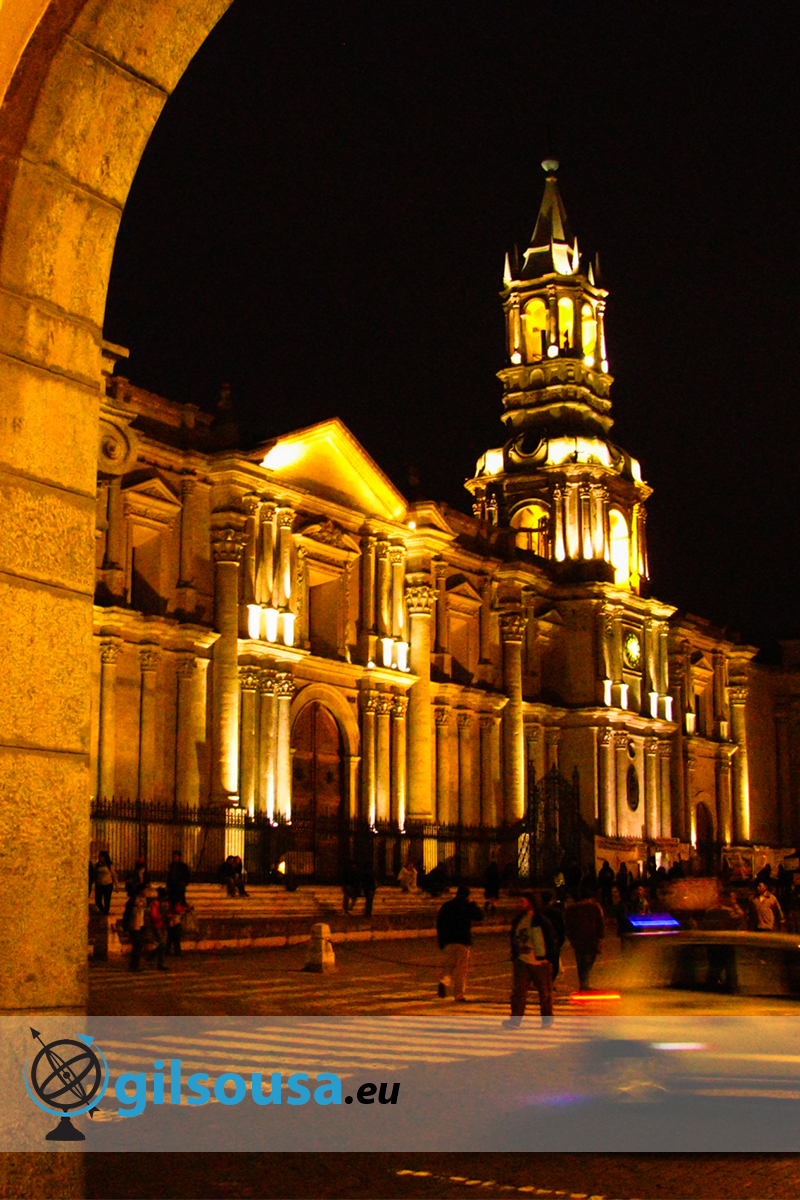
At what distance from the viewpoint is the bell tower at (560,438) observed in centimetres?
5294

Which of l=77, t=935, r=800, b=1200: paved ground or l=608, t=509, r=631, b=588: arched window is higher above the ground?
l=608, t=509, r=631, b=588: arched window

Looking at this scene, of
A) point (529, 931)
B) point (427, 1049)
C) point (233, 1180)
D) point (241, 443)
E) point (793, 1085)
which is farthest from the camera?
point (241, 443)

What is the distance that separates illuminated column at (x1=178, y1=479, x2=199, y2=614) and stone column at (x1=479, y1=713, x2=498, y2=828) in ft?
46.0

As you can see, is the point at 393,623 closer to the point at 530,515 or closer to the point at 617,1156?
the point at 530,515

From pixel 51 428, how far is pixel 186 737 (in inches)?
1147

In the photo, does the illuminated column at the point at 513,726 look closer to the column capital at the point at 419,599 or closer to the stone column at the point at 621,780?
the stone column at the point at 621,780

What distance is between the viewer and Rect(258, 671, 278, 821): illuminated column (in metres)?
36.0

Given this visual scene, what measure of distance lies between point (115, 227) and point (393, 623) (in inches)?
1420

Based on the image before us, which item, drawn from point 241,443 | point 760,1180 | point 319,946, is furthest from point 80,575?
point 241,443

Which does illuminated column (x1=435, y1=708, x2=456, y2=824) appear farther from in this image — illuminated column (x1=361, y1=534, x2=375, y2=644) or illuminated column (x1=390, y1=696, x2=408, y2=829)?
illuminated column (x1=361, y1=534, x2=375, y2=644)

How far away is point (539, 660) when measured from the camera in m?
50.7

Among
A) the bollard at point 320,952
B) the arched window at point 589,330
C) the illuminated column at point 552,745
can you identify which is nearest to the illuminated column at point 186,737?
the bollard at point 320,952

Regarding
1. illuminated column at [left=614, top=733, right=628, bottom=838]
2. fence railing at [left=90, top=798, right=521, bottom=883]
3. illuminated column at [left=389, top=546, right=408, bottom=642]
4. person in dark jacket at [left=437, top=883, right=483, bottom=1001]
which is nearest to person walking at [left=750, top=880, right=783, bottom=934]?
person in dark jacket at [left=437, top=883, right=483, bottom=1001]

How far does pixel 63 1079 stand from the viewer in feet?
18.3
